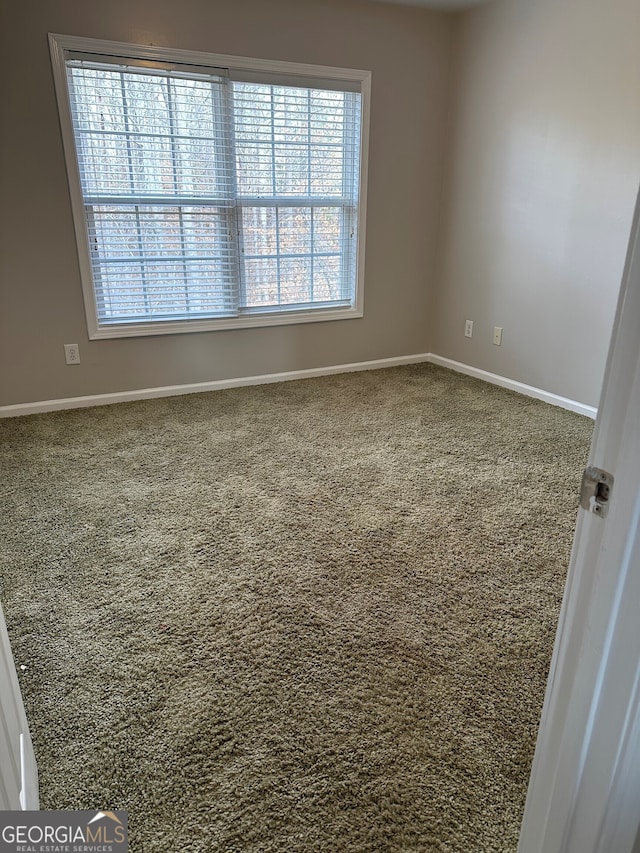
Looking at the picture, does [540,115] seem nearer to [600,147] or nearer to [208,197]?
[600,147]

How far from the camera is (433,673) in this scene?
5.33ft

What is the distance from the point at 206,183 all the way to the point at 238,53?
75cm

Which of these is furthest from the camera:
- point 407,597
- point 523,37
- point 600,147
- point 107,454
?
point 523,37

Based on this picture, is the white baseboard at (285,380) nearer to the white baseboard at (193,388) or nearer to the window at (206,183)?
the white baseboard at (193,388)

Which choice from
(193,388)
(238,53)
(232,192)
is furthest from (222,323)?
(238,53)

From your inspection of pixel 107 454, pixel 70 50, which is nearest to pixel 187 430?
pixel 107 454

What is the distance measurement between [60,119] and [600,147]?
2.96 m

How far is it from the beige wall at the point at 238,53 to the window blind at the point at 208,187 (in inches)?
6.2

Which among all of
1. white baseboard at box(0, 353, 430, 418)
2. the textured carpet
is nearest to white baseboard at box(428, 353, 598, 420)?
white baseboard at box(0, 353, 430, 418)

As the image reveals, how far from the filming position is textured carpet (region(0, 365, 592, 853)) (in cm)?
129

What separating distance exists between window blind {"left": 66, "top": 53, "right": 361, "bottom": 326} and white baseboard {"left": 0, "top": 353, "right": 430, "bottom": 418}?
0.47m

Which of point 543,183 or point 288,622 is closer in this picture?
point 288,622

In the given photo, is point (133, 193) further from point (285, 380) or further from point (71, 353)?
point (285, 380)

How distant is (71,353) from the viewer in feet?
11.6
